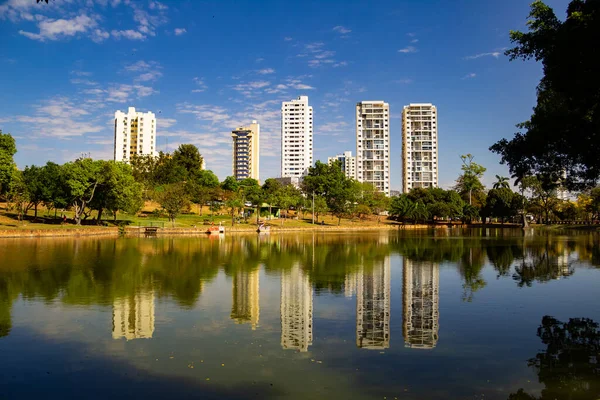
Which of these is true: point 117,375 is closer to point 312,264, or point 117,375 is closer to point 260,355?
point 260,355

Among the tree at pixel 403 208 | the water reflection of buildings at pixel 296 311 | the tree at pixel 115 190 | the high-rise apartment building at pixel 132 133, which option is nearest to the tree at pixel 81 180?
the tree at pixel 115 190

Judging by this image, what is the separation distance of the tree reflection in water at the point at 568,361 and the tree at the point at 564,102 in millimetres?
5620

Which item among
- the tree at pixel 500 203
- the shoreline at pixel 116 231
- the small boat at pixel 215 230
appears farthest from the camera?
the tree at pixel 500 203

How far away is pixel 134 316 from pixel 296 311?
17.3ft

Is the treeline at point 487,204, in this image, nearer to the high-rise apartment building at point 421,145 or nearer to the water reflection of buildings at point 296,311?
the high-rise apartment building at point 421,145

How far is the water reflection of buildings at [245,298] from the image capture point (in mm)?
14595

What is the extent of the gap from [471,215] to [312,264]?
90452 millimetres

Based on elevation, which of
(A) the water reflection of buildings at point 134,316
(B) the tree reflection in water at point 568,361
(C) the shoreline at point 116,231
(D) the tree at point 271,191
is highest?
(D) the tree at point 271,191

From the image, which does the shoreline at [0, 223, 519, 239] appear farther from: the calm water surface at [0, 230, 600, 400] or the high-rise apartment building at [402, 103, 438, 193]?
the high-rise apartment building at [402, 103, 438, 193]

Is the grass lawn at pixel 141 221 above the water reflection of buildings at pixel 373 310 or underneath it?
above

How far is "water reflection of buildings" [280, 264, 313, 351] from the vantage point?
39.5 feet

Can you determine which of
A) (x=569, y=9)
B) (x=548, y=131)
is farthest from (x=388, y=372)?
(x=569, y=9)

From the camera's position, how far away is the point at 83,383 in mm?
9109

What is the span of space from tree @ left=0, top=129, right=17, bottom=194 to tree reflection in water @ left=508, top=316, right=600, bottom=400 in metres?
54.9
